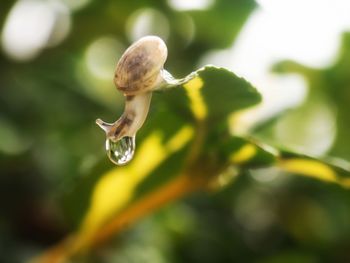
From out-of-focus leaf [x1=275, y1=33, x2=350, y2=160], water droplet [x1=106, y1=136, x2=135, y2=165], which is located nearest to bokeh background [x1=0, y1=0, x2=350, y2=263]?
out-of-focus leaf [x1=275, y1=33, x2=350, y2=160]

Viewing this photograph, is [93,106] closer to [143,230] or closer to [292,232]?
[143,230]

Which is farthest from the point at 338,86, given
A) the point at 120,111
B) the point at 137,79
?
the point at 137,79

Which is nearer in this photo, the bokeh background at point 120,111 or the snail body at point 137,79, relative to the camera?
the snail body at point 137,79

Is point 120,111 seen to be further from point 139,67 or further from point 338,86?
point 139,67

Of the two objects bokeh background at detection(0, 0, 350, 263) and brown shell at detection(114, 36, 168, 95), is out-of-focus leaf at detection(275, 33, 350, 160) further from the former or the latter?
brown shell at detection(114, 36, 168, 95)

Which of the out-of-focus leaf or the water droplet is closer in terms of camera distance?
the water droplet

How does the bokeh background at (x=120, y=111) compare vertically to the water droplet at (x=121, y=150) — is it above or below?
above

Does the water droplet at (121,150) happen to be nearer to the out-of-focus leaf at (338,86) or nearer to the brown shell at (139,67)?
the brown shell at (139,67)

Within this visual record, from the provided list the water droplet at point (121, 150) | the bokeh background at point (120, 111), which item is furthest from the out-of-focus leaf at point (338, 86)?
the water droplet at point (121, 150)
